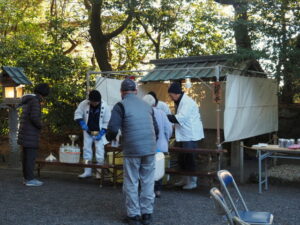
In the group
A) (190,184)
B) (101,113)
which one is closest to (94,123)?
(101,113)

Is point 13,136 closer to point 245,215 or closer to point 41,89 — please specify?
point 41,89

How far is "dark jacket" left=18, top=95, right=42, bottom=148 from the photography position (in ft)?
23.5

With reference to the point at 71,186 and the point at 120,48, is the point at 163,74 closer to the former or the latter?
the point at 71,186

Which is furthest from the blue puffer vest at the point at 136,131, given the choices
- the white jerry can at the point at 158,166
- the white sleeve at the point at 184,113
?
the white sleeve at the point at 184,113

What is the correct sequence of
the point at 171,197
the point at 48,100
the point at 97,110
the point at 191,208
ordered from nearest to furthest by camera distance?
the point at 191,208, the point at 171,197, the point at 97,110, the point at 48,100

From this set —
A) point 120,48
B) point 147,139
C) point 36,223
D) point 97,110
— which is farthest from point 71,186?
point 120,48

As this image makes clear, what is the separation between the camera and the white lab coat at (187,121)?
7.07 m

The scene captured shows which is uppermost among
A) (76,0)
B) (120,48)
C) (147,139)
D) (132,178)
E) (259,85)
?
(76,0)

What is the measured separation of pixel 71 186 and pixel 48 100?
15.9 feet

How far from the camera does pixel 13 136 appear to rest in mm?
9500

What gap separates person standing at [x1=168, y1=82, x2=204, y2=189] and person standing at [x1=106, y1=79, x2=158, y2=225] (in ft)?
6.27

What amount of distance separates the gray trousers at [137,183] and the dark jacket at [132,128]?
12 cm

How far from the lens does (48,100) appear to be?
1186 cm

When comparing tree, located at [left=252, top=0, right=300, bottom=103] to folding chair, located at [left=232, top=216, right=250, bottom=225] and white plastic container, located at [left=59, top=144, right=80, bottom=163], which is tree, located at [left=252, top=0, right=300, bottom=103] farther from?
folding chair, located at [left=232, top=216, right=250, bottom=225]
